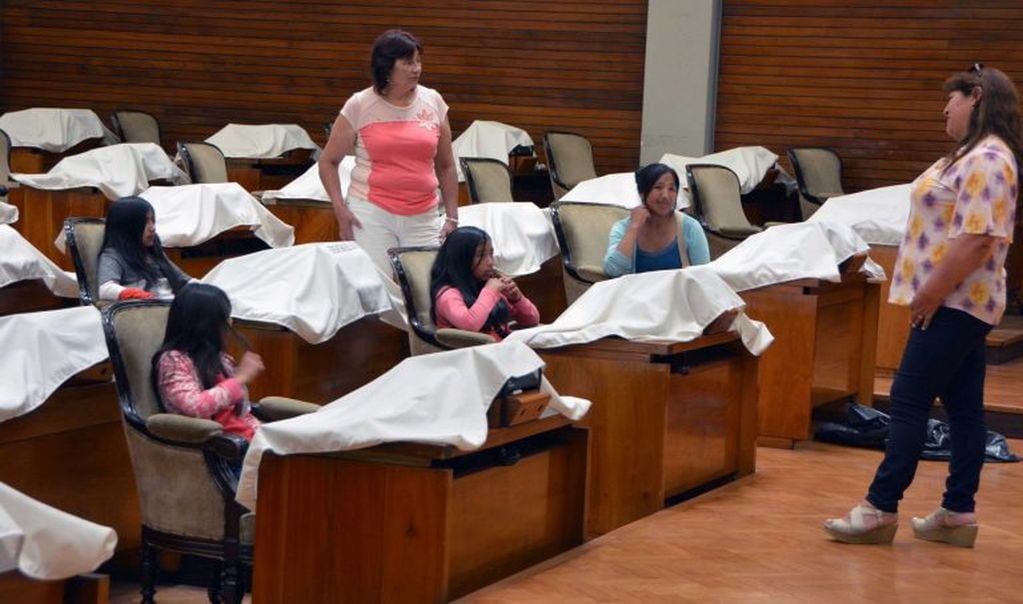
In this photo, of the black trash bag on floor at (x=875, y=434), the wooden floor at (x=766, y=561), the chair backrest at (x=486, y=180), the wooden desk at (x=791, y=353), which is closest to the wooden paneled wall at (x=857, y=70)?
the chair backrest at (x=486, y=180)

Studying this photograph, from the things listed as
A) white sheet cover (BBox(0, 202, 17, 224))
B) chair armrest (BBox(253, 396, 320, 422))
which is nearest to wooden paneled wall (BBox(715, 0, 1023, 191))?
white sheet cover (BBox(0, 202, 17, 224))

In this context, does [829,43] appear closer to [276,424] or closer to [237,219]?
[237,219]

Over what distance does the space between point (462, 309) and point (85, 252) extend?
4.39ft

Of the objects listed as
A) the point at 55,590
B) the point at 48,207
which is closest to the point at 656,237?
the point at 55,590

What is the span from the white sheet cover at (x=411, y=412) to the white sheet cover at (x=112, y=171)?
4966mm

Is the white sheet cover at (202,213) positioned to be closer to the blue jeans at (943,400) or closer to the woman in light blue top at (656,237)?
the woman in light blue top at (656,237)

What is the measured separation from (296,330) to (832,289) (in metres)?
2.14

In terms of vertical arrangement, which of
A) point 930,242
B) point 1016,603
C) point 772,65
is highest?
point 772,65

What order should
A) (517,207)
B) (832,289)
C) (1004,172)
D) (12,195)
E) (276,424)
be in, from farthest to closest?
(12,195)
(517,207)
(832,289)
(1004,172)
(276,424)

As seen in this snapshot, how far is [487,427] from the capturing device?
3.89 m

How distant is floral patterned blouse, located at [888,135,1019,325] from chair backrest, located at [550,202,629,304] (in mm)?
2497

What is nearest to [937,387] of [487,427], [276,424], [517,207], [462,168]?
[487,427]

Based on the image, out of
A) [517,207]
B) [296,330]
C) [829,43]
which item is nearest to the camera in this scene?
[296,330]

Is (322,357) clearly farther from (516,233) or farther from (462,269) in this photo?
(516,233)
